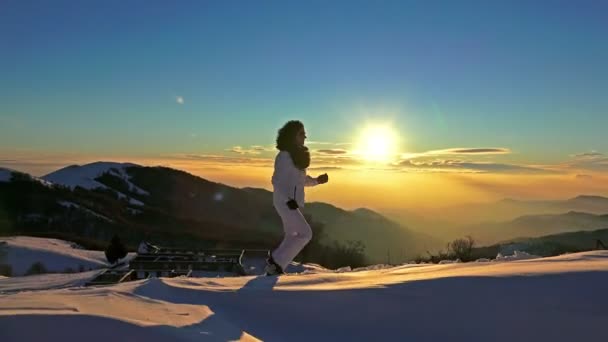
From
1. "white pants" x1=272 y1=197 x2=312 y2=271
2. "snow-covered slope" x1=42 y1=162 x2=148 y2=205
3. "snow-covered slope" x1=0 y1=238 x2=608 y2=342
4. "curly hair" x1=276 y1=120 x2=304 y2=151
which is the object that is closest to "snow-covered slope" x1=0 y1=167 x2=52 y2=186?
"snow-covered slope" x1=42 y1=162 x2=148 y2=205

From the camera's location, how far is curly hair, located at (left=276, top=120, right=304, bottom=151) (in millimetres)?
7184

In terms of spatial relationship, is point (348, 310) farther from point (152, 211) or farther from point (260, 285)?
point (152, 211)

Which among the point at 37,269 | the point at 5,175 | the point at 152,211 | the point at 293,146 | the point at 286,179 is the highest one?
the point at 5,175

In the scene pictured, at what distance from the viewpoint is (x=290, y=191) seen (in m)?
7.11

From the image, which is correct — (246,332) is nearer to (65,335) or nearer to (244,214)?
(65,335)

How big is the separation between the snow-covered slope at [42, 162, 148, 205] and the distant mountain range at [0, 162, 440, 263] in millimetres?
112

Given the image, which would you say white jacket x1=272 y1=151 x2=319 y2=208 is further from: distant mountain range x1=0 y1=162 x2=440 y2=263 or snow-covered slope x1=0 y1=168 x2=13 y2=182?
snow-covered slope x1=0 y1=168 x2=13 y2=182

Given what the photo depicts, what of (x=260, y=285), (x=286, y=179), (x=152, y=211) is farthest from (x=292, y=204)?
(x=152, y=211)

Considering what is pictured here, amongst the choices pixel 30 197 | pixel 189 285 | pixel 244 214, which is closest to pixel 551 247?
pixel 189 285

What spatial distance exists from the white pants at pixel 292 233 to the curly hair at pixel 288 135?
0.75 metres

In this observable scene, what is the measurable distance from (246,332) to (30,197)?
→ 41.3 meters

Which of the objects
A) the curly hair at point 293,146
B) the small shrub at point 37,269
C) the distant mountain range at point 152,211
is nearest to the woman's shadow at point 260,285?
the curly hair at point 293,146

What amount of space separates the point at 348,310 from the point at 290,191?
365cm

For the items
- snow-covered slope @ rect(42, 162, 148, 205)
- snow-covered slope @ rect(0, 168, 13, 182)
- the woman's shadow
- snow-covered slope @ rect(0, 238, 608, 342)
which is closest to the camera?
snow-covered slope @ rect(0, 238, 608, 342)
